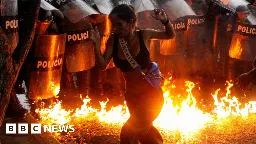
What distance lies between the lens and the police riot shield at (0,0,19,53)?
7113 millimetres

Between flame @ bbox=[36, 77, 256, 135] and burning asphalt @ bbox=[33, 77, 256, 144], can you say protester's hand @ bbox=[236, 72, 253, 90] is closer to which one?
burning asphalt @ bbox=[33, 77, 256, 144]

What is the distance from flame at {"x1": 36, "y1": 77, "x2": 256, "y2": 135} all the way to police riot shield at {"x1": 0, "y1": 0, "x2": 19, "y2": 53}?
1.97m

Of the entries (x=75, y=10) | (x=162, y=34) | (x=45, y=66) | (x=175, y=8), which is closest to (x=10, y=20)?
(x=45, y=66)

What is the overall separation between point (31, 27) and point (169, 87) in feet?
20.7

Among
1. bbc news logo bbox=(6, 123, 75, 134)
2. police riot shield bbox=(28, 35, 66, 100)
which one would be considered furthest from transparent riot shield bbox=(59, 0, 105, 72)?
bbc news logo bbox=(6, 123, 75, 134)

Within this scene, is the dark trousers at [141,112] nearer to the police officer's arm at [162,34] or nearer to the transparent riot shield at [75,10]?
the police officer's arm at [162,34]

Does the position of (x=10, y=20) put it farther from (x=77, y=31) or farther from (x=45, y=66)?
(x=77, y=31)

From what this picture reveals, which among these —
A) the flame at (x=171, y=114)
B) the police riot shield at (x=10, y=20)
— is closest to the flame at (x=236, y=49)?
the flame at (x=171, y=114)

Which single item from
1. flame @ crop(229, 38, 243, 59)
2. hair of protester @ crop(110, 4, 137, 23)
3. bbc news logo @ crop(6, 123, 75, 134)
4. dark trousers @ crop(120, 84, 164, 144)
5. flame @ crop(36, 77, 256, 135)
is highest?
hair of protester @ crop(110, 4, 137, 23)

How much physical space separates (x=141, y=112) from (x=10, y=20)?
3251mm

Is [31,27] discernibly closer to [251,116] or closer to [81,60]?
[81,60]

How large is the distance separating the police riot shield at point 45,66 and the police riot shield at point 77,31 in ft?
1.84

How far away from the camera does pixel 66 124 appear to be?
26.3 ft

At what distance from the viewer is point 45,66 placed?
7949mm
